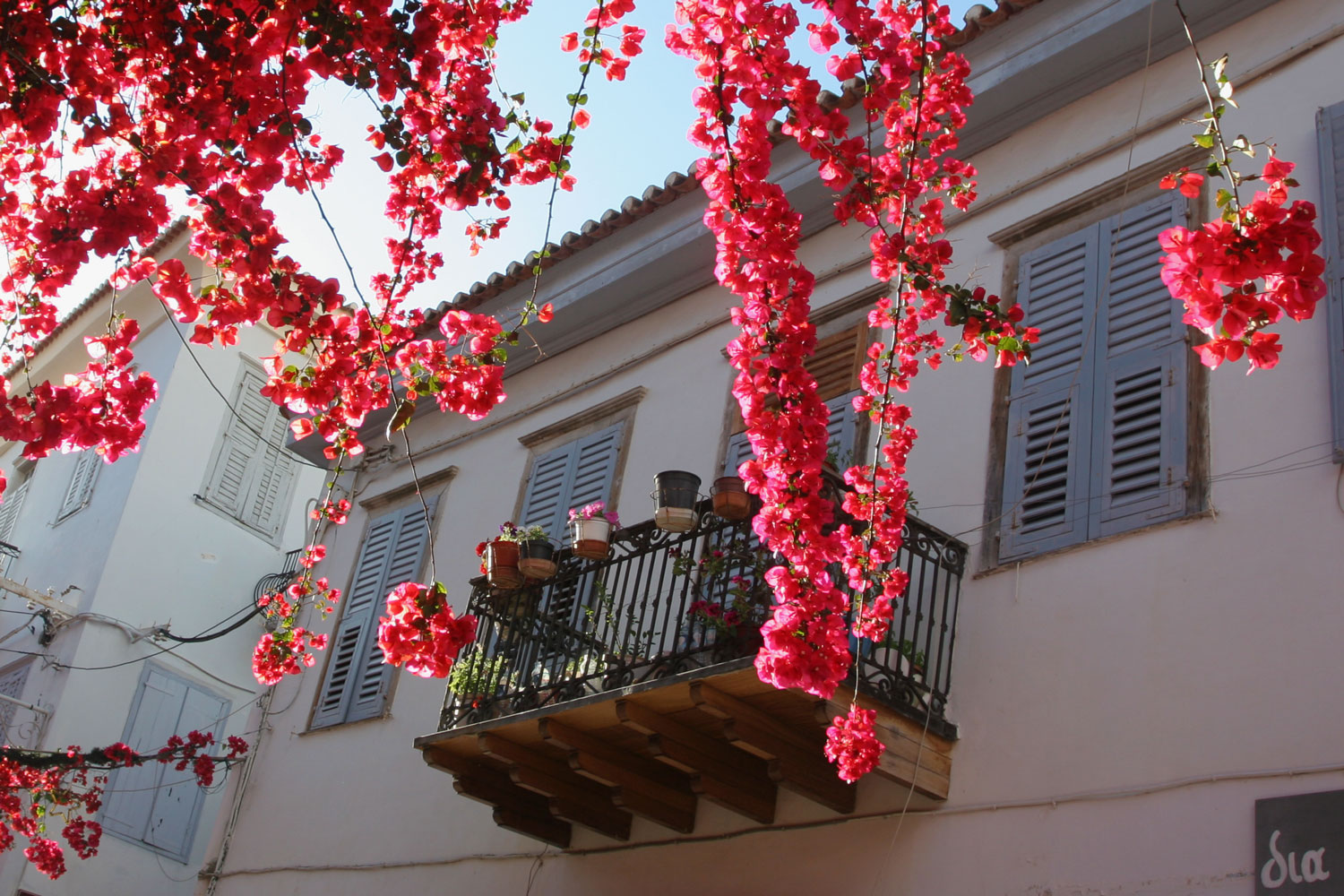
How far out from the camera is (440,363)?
5.34 m

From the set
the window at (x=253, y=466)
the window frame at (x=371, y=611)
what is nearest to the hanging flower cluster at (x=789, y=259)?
the window frame at (x=371, y=611)

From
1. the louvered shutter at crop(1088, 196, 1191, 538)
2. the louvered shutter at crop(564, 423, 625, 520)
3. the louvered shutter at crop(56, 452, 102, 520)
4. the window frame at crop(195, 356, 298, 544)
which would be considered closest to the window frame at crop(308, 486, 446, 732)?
the louvered shutter at crop(564, 423, 625, 520)

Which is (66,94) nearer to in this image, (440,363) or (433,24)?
(433,24)

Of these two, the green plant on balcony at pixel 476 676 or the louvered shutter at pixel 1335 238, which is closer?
the louvered shutter at pixel 1335 238

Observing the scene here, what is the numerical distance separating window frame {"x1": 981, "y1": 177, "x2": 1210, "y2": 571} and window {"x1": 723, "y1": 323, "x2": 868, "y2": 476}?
1.00 m

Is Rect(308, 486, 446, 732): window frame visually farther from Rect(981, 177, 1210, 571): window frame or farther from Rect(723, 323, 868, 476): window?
Rect(981, 177, 1210, 571): window frame

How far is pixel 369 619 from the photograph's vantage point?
11289mm

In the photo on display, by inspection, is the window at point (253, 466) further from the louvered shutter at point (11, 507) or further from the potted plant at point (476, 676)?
the potted plant at point (476, 676)

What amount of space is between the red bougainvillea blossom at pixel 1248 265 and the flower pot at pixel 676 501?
13.9 ft

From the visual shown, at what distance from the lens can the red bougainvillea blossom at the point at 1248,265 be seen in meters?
3.40

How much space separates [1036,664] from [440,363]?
3.11 m

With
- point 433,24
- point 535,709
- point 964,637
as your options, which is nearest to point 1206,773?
point 964,637

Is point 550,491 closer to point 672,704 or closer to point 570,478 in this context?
point 570,478

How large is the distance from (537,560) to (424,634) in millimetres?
3201
